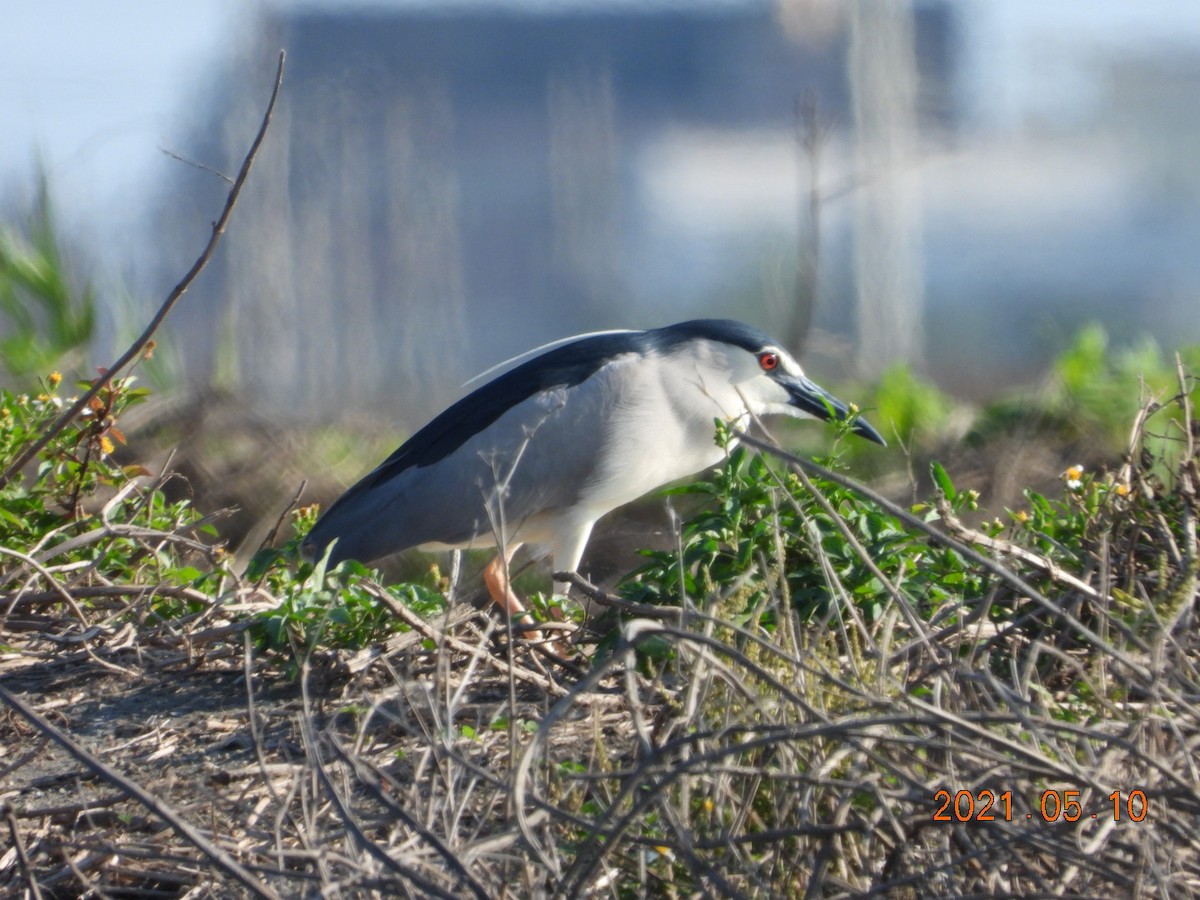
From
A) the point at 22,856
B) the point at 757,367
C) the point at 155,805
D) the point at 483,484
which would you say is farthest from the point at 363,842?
the point at 757,367

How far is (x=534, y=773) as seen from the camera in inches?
69.9

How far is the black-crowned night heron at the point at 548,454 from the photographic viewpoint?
4234 millimetres

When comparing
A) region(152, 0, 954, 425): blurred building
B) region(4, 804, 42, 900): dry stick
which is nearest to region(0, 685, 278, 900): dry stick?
region(4, 804, 42, 900): dry stick

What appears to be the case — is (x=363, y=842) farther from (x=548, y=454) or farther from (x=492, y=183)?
(x=492, y=183)

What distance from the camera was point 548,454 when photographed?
4266mm

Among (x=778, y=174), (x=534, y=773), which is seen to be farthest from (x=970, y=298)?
(x=534, y=773)

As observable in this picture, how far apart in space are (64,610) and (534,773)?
2.01m

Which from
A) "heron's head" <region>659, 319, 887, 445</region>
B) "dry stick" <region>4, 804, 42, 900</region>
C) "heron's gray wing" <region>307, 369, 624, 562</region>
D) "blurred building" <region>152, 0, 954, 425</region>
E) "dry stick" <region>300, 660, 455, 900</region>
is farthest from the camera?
"blurred building" <region>152, 0, 954, 425</region>

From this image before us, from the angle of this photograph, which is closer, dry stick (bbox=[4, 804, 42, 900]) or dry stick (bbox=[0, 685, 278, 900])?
dry stick (bbox=[0, 685, 278, 900])

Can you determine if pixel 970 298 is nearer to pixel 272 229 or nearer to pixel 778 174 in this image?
pixel 778 174

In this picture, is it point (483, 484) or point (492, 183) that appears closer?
point (483, 484)

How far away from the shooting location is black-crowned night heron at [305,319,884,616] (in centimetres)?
423

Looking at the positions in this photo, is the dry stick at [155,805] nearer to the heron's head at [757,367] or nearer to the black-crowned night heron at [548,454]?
the black-crowned night heron at [548,454]

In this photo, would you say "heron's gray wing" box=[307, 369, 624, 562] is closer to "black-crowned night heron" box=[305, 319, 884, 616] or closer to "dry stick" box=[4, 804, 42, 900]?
"black-crowned night heron" box=[305, 319, 884, 616]
